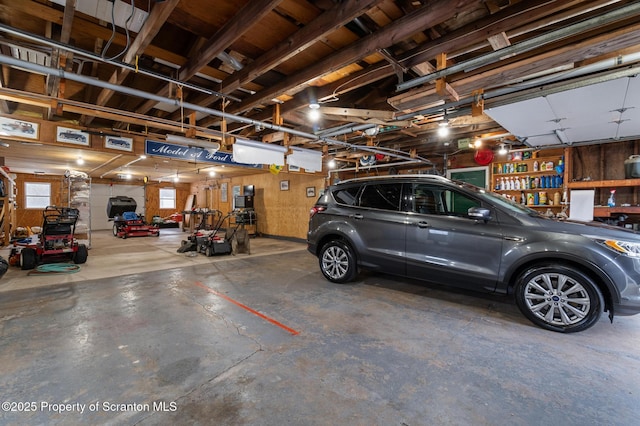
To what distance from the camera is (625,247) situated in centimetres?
235

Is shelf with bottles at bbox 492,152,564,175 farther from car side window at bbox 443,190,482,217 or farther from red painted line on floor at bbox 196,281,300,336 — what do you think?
red painted line on floor at bbox 196,281,300,336

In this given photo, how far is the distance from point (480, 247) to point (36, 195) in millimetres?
16947

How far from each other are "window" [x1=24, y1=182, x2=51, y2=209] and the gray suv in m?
14.6

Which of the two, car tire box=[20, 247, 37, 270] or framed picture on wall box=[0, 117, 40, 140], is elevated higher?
framed picture on wall box=[0, 117, 40, 140]

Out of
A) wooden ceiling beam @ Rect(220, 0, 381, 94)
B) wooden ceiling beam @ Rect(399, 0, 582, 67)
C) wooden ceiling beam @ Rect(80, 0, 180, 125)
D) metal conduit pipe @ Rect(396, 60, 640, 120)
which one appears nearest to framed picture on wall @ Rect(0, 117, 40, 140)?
wooden ceiling beam @ Rect(80, 0, 180, 125)

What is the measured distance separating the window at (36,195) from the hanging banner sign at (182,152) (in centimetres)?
1032

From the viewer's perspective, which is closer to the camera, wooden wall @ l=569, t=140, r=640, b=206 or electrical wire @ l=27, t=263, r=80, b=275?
electrical wire @ l=27, t=263, r=80, b=275

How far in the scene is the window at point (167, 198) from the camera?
15.3 meters

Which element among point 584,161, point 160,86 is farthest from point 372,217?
point 584,161

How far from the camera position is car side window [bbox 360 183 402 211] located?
3.58 metres

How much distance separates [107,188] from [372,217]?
1543 centimetres

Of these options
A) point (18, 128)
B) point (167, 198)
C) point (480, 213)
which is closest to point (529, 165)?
point (480, 213)

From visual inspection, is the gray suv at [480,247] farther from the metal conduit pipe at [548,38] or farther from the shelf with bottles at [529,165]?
the shelf with bottles at [529,165]

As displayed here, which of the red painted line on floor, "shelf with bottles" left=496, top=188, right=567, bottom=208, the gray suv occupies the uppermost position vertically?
"shelf with bottles" left=496, top=188, right=567, bottom=208
